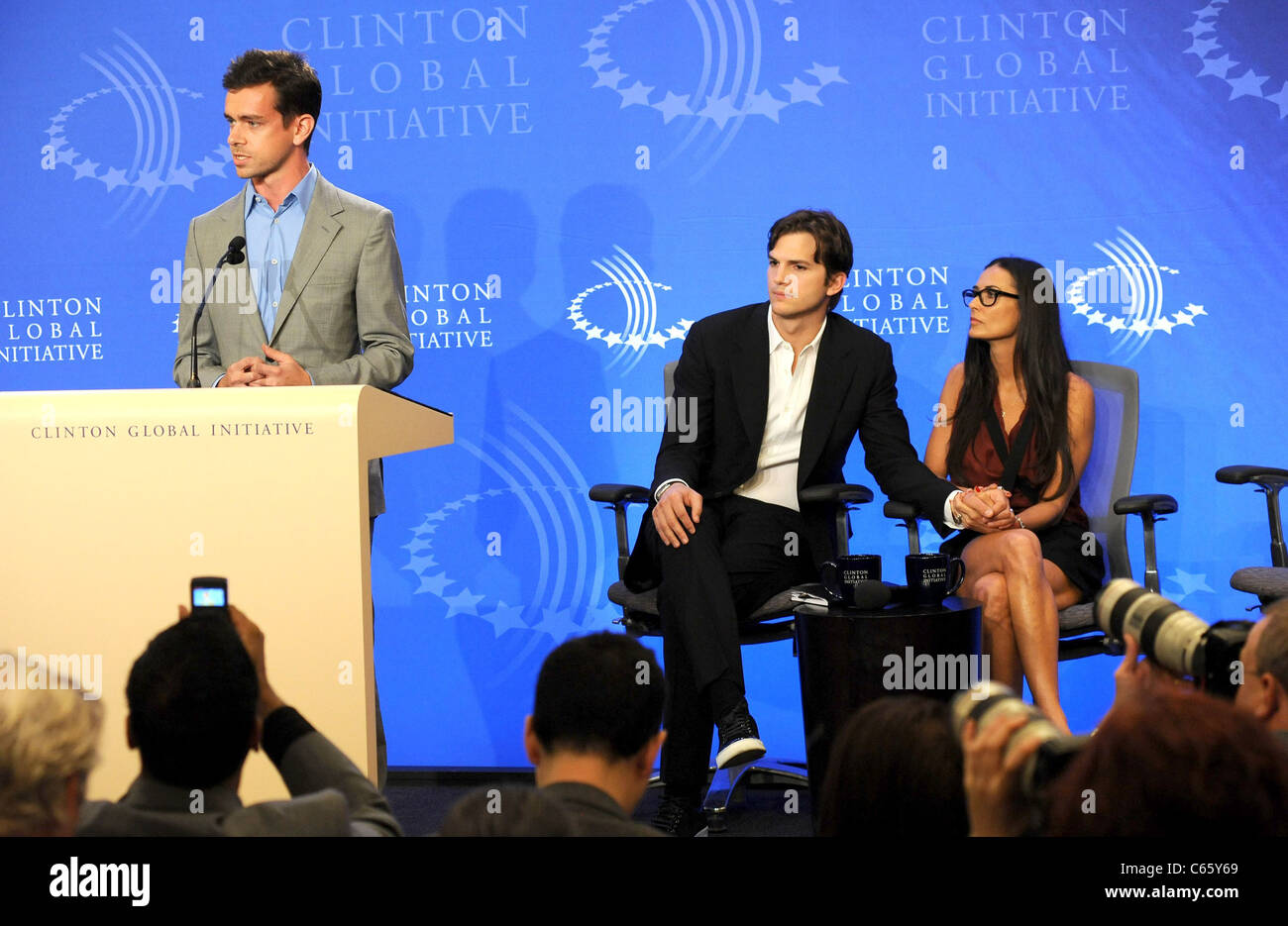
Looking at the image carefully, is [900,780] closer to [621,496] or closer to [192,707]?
[192,707]

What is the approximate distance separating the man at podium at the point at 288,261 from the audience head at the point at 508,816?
68.8 inches

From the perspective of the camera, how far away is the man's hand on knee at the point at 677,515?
3082mm

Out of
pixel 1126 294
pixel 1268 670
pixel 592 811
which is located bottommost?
pixel 592 811

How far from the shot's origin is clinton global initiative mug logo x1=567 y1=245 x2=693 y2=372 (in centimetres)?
425

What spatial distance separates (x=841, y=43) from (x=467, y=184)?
54.5 inches

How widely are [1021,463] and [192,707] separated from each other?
8.19 feet

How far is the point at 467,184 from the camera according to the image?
4.32 m

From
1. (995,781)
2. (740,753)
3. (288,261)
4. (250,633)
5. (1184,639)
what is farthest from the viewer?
(288,261)

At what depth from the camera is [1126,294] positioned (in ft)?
13.1

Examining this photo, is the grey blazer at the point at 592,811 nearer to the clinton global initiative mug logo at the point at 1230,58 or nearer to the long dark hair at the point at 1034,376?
the long dark hair at the point at 1034,376

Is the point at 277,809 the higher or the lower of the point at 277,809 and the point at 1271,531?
the lower

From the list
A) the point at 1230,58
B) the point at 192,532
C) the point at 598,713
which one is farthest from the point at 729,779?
the point at 1230,58

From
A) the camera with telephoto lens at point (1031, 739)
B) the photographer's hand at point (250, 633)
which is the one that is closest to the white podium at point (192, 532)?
the photographer's hand at point (250, 633)
